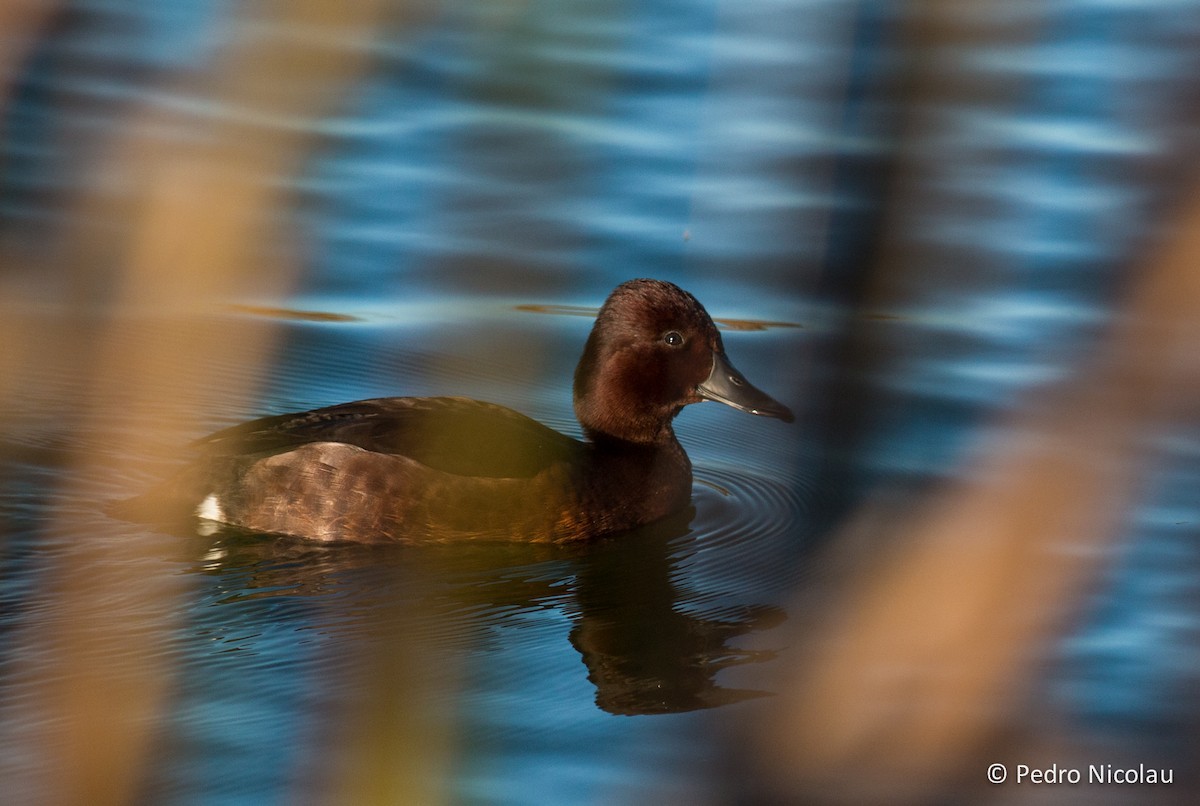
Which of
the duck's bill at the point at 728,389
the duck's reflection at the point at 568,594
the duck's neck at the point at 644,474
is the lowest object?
the duck's reflection at the point at 568,594

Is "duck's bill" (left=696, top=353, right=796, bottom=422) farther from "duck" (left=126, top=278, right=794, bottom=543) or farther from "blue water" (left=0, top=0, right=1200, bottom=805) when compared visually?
"duck" (left=126, top=278, right=794, bottom=543)

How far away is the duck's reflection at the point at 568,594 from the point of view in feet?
15.1

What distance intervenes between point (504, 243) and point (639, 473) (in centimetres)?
438

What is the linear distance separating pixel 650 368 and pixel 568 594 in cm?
126

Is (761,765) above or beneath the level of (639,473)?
above

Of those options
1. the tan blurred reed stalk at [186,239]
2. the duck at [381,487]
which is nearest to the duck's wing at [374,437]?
the duck at [381,487]

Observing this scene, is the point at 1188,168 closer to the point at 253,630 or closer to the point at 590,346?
the point at 253,630

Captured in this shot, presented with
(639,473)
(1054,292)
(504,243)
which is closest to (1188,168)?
(504,243)

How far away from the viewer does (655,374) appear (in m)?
6.29

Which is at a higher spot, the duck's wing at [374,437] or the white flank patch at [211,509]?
the duck's wing at [374,437]

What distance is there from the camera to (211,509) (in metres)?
5.64

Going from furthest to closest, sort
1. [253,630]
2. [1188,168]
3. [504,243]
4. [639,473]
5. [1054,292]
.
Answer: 1. [1054,292]
2. [639,473]
3. [253,630]
4. [504,243]
5. [1188,168]

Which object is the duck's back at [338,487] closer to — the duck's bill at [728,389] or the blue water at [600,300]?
the blue water at [600,300]

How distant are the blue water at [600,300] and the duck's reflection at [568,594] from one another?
0.06 ft
